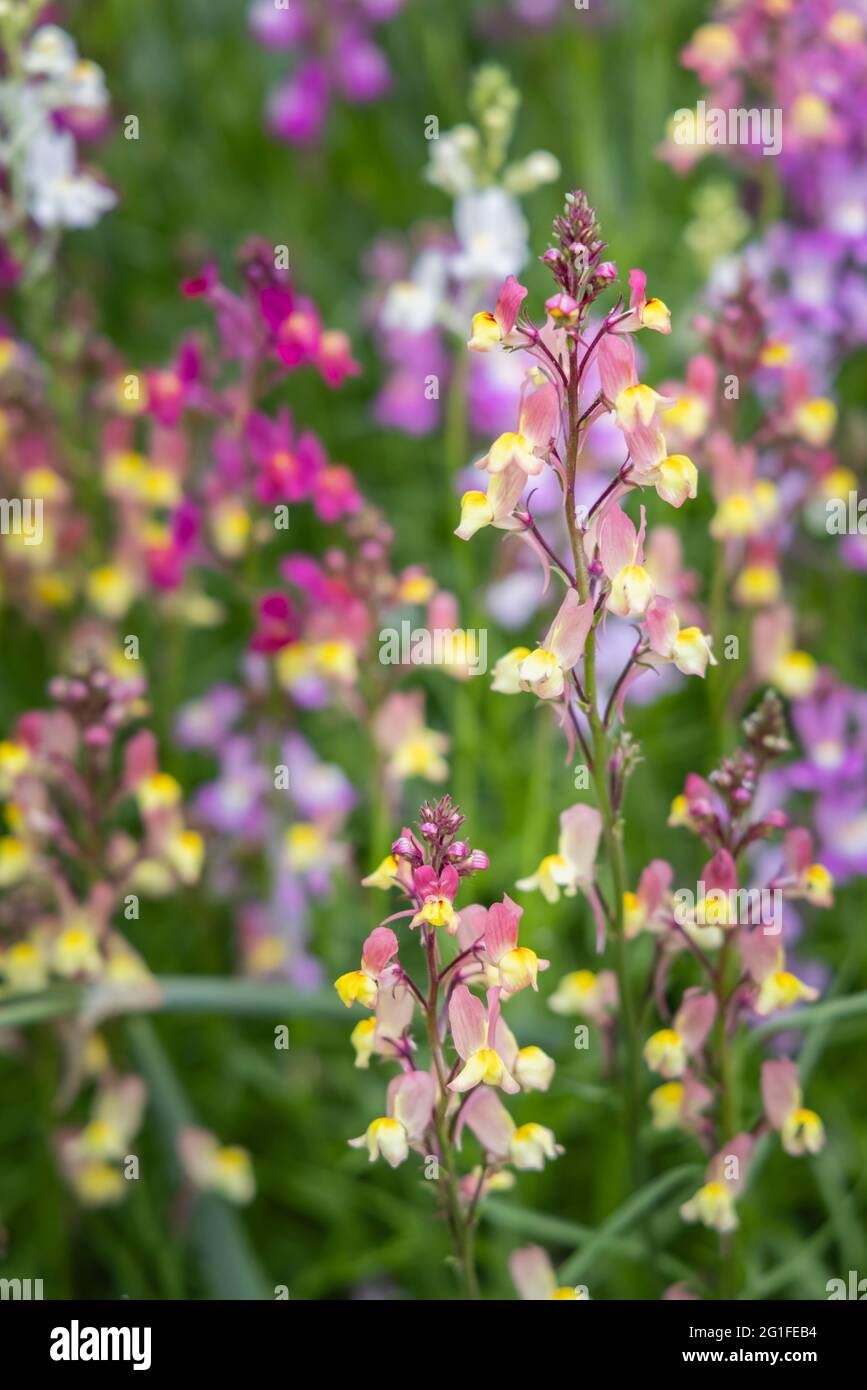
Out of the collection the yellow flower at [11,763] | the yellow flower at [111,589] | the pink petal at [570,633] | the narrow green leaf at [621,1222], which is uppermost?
the yellow flower at [111,589]

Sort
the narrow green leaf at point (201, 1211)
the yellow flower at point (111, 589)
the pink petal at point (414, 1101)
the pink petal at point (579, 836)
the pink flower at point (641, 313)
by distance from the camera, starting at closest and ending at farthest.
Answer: the pink flower at point (641, 313) → the pink petal at point (414, 1101) → the pink petal at point (579, 836) → the narrow green leaf at point (201, 1211) → the yellow flower at point (111, 589)

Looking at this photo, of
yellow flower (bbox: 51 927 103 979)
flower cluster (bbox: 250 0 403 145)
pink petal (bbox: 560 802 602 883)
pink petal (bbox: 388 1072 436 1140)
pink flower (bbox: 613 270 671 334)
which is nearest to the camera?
pink flower (bbox: 613 270 671 334)

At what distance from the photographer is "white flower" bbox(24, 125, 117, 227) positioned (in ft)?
6.32

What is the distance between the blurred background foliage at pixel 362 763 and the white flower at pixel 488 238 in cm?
45

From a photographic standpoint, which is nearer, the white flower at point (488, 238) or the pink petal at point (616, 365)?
the pink petal at point (616, 365)

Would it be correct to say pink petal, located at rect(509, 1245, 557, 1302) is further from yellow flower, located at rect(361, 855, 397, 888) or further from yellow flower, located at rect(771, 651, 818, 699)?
yellow flower, located at rect(771, 651, 818, 699)

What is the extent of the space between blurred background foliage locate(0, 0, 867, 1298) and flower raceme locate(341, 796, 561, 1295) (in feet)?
0.57

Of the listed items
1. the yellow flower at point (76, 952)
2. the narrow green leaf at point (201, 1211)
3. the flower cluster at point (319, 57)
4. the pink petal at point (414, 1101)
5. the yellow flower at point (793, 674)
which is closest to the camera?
the pink petal at point (414, 1101)

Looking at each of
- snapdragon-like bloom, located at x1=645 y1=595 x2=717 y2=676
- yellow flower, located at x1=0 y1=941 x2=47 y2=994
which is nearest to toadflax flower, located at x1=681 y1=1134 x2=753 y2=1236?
snapdragon-like bloom, located at x1=645 y1=595 x2=717 y2=676

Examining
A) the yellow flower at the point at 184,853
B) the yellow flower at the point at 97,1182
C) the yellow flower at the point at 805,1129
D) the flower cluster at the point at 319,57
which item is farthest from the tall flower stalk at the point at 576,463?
the flower cluster at the point at 319,57

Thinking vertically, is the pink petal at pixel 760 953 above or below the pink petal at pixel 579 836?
below

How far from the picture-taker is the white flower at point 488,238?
1870 mm

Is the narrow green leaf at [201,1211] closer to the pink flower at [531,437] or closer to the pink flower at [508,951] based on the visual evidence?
the pink flower at [508,951]

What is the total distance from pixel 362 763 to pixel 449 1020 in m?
1.08
